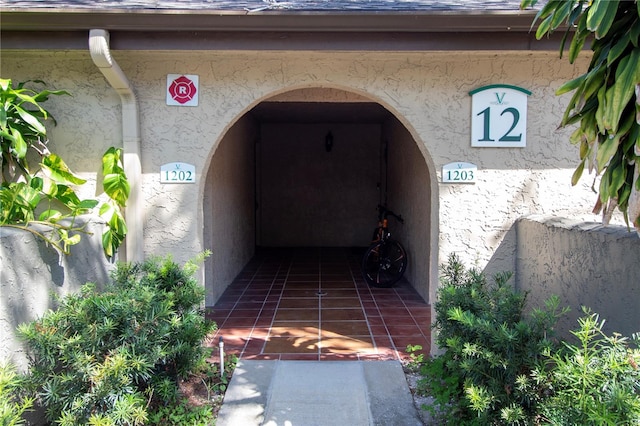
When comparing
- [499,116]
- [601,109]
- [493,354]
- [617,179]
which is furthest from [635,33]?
[499,116]

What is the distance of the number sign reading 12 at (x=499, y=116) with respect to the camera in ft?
12.6

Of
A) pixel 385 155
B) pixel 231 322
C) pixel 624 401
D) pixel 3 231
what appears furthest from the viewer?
pixel 385 155

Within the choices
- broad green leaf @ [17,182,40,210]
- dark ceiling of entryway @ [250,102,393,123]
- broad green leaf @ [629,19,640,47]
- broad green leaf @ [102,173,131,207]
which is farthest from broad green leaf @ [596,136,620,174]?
dark ceiling of entryway @ [250,102,393,123]

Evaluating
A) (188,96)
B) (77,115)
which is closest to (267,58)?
(188,96)

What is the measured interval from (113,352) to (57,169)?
6.42 feet

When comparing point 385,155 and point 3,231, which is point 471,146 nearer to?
point 3,231

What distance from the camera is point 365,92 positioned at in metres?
3.90

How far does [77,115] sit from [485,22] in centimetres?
349

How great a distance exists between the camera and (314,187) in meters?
11.4

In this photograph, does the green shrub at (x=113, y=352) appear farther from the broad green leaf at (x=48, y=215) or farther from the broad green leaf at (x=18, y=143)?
the broad green leaf at (x=18, y=143)

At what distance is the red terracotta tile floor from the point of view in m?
4.25

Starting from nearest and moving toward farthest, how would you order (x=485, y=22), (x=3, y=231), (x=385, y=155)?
(x=3, y=231) → (x=485, y=22) → (x=385, y=155)

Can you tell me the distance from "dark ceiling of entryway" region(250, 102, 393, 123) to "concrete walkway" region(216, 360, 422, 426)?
5346 mm

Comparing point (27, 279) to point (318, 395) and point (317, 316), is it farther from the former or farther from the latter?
point (317, 316)
